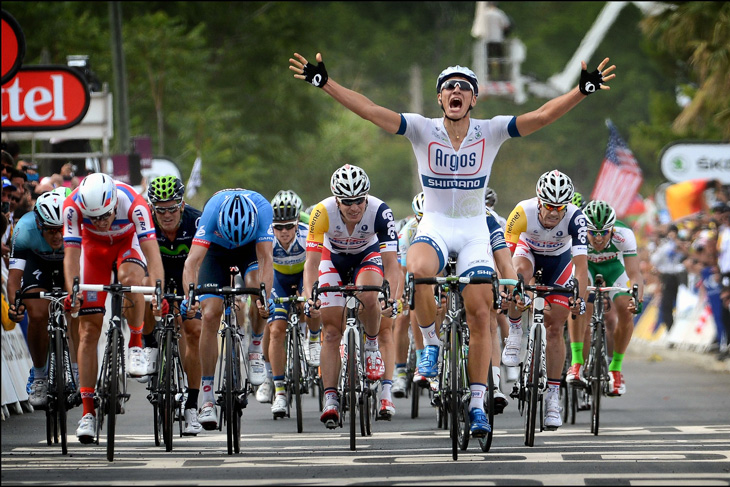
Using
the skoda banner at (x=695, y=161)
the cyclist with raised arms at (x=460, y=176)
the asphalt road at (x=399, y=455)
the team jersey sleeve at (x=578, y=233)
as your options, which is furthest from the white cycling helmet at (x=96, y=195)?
the skoda banner at (x=695, y=161)

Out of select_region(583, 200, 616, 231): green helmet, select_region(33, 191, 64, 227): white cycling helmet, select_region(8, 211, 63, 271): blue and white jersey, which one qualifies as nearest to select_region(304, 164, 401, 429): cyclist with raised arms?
select_region(33, 191, 64, 227): white cycling helmet

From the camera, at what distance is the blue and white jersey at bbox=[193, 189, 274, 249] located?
11.7m

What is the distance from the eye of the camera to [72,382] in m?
11.8

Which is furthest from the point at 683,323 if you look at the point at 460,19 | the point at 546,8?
the point at 546,8

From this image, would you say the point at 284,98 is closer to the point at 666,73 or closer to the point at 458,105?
the point at 666,73

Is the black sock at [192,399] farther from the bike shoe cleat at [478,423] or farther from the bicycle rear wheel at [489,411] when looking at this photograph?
the bike shoe cleat at [478,423]

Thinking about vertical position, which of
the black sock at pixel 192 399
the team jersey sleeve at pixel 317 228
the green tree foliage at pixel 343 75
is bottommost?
the black sock at pixel 192 399

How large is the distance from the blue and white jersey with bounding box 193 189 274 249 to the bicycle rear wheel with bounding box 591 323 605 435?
3214 mm

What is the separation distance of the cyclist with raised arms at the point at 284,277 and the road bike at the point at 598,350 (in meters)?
2.78

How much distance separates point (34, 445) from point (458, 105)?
4.08 meters

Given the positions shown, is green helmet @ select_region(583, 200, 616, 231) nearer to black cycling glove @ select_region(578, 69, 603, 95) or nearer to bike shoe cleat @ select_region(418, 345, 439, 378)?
bike shoe cleat @ select_region(418, 345, 439, 378)

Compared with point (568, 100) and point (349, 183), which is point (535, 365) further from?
point (568, 100)

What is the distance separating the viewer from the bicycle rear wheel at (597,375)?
1305cm

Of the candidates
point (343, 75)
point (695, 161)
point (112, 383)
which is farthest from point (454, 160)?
point (343, 75)
